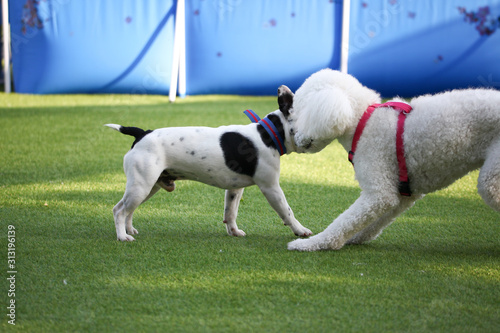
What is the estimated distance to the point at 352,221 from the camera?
2998 millimetres

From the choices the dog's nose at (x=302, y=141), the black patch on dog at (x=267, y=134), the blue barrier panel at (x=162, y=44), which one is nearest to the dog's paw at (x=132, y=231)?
the black patch on dog at (x=267, y=134)

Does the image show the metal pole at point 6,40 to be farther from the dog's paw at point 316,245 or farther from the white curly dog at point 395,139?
the dog's paw at point 316,245

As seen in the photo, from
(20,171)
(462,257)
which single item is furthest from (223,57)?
(462,257)

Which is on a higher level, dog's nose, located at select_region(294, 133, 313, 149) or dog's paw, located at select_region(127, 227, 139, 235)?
dog's nose, located at select_region(294, 133, 313, 149)

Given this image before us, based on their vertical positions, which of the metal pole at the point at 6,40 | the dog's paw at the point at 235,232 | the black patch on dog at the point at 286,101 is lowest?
the metal pole at the point at 6,40

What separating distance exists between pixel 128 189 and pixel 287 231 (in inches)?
41.6

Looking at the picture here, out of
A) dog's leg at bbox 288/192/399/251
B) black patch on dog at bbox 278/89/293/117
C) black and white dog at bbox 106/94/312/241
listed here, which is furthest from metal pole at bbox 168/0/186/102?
dog's leg at bbox 288/192/399/251

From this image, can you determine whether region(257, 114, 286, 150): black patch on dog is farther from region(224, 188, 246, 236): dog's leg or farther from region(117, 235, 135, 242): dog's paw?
region(117, 235, 135, 242): dog's paw

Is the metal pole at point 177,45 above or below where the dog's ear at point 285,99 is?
below

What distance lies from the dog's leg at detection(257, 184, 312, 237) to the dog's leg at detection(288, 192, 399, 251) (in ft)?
0.87

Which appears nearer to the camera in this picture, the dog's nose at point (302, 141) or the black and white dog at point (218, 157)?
the dog's nose at point (302, 141)

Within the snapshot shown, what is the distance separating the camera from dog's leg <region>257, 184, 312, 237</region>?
132 inches

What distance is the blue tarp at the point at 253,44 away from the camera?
369 inches

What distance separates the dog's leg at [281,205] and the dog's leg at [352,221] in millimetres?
265
